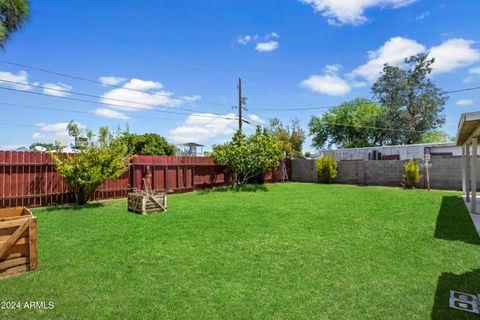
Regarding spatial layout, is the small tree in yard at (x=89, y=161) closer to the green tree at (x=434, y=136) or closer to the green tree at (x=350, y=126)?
the green tree at (x=350, y=126)

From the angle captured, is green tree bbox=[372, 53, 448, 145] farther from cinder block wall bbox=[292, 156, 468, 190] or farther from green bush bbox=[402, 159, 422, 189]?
green bush bbox=[402, 159, 422, 189]

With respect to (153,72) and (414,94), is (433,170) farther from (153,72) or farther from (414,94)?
(414,94)

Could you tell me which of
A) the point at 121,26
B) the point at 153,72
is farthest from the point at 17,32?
the point at 153,72

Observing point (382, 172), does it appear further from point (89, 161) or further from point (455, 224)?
point (89, 161)

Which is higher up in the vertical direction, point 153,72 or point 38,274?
point 153,72

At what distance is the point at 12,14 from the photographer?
21.1 ft

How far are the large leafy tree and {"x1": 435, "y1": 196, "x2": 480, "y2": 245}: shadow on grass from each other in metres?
16.2

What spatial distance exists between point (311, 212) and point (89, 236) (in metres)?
5.11

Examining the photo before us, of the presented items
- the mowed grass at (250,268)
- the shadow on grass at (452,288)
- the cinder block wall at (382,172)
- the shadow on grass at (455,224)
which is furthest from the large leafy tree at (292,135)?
the shadow on grass at (452,288)

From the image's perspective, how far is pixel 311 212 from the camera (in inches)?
296

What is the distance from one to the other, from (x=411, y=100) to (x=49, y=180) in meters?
32.1

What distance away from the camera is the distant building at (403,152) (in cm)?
1580

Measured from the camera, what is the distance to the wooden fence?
811 centimetres

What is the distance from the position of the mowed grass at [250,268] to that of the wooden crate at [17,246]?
0.17 meters
